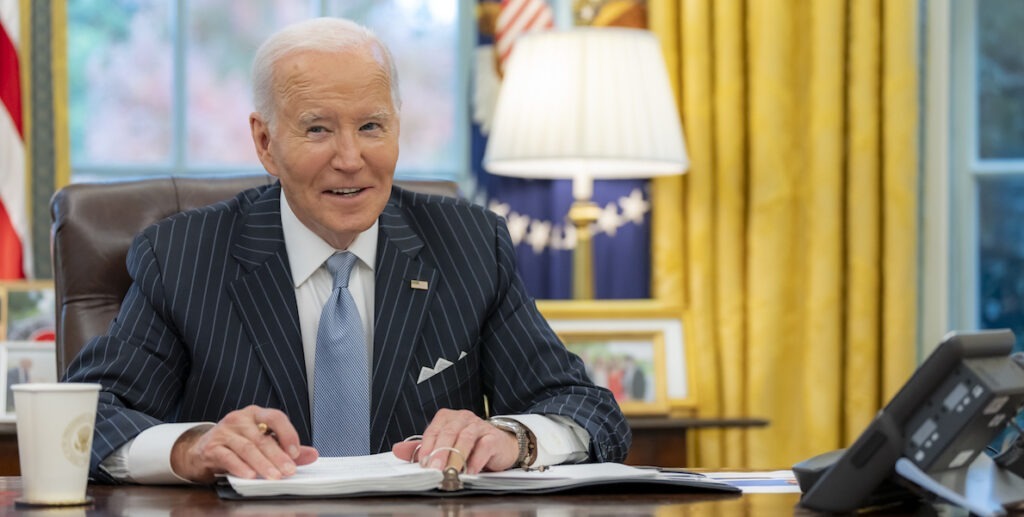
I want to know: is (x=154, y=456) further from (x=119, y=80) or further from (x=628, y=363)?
(x=119, y=80)

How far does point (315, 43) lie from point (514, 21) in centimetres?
158

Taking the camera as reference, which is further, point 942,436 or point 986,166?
point 986,166

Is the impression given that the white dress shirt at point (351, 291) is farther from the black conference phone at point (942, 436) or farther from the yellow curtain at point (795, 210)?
the yellow curtain at point (795, 210)

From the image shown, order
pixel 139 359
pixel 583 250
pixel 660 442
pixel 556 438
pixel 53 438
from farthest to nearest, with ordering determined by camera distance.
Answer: pixel 583 250, pixel 660 442, pixel 139 359, pixel 556 438, pixel 53 438

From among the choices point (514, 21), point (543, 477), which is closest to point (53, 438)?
point (543, 477)

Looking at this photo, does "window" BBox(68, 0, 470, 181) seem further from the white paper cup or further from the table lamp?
the white paper cup

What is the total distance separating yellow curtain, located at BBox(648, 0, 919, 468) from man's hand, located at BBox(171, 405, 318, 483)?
2025 mm

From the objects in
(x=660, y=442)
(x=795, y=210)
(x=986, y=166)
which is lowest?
(x=660, y=442)

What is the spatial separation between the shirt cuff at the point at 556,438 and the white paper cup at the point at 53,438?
52 centimetres

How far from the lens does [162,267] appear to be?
189 centimetres

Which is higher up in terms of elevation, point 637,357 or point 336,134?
point 336,134

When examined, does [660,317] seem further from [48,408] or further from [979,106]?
[48,408]

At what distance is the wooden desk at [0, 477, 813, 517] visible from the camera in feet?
4.06

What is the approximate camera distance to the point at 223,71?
3480mm
